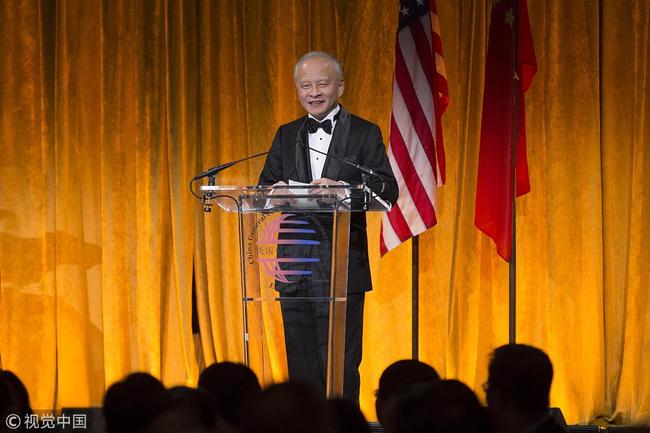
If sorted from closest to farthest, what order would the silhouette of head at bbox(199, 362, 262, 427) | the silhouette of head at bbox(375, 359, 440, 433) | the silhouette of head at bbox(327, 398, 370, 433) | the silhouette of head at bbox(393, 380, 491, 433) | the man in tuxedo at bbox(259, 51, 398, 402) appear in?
the silhouette of head at bbox(393, 380, 491, 433) < the silhouette of head at bbox(327, 398, 370, 433) < the silhouette of head at bbox(199, 362, 262, 427) < the silhouette of head at bbox(375, 359, 440, 433) < the man in tuxedo at bbox(259, 51, 398, 402)

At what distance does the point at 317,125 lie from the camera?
4.34m

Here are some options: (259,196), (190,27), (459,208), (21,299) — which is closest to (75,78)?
(190,27)

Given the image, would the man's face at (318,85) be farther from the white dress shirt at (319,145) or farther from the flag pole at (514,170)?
the flag pole at (514,170)

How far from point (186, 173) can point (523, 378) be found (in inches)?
166

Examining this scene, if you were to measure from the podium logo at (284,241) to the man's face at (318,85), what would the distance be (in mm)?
602

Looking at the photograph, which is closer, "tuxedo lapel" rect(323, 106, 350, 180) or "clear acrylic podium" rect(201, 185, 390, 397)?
"clear acrylic podium" rect(201, 185, 390, 397)

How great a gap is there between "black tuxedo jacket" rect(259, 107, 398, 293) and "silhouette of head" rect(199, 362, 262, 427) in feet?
4.59

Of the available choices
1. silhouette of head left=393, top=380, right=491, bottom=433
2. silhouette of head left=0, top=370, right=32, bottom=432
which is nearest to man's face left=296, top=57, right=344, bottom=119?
silhouette of head left=0, top=370, right=32, bottom=432

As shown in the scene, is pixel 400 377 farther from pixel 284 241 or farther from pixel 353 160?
pixel 353 160

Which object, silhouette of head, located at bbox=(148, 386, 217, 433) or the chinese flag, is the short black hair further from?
the chinese flag

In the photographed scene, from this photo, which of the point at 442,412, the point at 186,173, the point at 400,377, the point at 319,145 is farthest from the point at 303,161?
the point at 186,173

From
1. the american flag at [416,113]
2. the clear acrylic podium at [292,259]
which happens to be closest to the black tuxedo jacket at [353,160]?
the clear acrylic podium at [292,259]

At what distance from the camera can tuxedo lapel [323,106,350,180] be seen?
4.27 meters

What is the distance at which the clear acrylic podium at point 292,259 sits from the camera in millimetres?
3895
